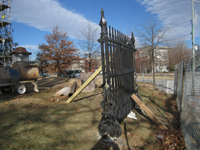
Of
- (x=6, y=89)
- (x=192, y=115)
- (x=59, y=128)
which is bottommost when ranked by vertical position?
(x=59, y=128)

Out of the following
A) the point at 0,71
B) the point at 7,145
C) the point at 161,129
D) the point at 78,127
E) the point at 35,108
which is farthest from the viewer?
the point at 0,71

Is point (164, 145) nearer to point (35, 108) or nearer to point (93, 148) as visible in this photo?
point (93, 148)

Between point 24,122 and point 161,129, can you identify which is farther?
point 161,129

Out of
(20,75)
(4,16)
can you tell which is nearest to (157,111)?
(20,75)

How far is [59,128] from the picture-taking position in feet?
13.9

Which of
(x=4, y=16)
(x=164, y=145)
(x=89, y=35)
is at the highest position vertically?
(x=4, y=16)

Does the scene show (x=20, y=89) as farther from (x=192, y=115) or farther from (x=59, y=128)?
(x=192, y=115)

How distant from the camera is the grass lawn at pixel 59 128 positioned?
3.42 m

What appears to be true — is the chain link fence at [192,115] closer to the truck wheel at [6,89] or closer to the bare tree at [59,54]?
the truck wheel at [6,89]

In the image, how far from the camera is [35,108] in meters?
5.58

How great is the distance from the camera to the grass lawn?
3418 millimetres

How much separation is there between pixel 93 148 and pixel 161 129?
280 centimetres

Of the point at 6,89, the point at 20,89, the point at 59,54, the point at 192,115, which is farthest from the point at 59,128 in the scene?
the point at 59,54

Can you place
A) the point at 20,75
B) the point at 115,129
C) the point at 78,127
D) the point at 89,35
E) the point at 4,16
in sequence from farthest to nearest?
the point at 4,16 < the point at 89,35 < the point at 20,75 < the point at 78,127 < the point at 115,129
